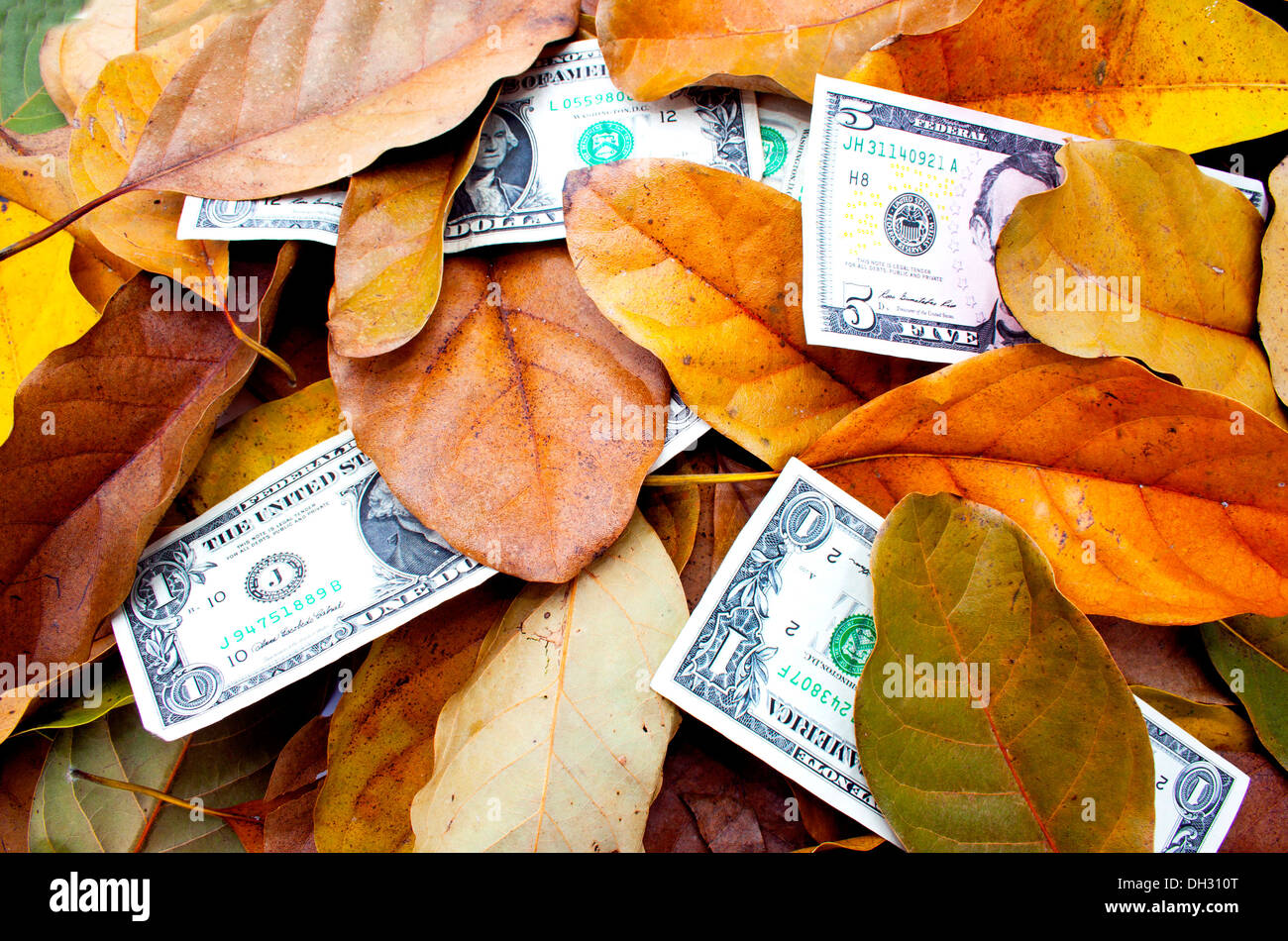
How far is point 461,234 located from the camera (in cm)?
97

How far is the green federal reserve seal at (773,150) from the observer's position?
1066mm

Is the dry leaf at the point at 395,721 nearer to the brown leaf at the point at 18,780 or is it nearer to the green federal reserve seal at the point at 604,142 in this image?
the brown leaf at the point at 18,780

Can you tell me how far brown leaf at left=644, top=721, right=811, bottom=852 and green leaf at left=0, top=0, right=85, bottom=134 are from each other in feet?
4.37

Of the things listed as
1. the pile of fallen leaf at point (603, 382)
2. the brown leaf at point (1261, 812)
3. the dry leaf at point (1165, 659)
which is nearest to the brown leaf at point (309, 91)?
the pile of fallen leaf at point (603, 382)

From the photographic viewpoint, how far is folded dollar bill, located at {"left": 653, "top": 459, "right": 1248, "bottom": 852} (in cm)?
95

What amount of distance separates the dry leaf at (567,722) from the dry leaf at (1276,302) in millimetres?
759

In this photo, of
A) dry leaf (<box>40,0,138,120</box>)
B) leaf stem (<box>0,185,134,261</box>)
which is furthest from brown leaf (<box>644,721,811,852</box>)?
dry leaf (<box>40,0,138,120</box>)

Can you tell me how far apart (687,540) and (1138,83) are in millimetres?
798

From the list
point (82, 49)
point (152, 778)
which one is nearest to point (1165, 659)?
point (152, 778)

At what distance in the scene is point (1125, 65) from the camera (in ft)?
3.21

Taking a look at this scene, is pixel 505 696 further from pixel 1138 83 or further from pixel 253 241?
pixel 1138 83

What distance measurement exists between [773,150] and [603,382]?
0.42 meters

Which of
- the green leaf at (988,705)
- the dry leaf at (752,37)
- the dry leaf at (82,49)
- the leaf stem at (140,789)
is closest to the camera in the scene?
the green leaf at (988,705)

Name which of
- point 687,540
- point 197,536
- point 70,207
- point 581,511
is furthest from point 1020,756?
point 70,207
